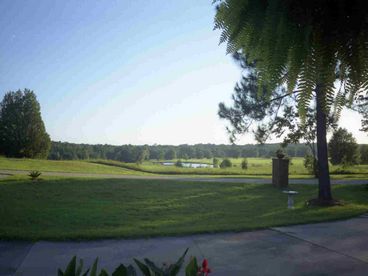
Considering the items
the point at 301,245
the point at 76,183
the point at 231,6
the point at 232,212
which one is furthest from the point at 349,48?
the point at 76,183

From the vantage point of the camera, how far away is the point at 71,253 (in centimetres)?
596

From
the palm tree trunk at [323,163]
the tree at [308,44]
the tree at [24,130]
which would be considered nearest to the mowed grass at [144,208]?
the palm tree trunk at [323,163]

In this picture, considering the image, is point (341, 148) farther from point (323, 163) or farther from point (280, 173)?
point (323, 163)

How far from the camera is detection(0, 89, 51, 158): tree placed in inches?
1670

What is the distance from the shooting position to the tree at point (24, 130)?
4241 cm

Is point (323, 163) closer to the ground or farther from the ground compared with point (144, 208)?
farther from the ground

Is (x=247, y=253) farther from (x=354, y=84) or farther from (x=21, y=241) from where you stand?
(x=354, y=84)

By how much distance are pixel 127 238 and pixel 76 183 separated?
10.3 meters

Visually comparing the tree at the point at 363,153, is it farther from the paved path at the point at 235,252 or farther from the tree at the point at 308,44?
the tree at the point at 308,44

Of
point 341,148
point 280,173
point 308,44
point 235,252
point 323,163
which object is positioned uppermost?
point 341,148

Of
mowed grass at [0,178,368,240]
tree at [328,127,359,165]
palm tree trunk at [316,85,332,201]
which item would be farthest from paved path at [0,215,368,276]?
tree at [328,127,359,165]

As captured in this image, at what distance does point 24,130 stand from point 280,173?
1384 inches

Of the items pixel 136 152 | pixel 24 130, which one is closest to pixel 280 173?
pixel 24 130

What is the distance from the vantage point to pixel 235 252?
5883mm
